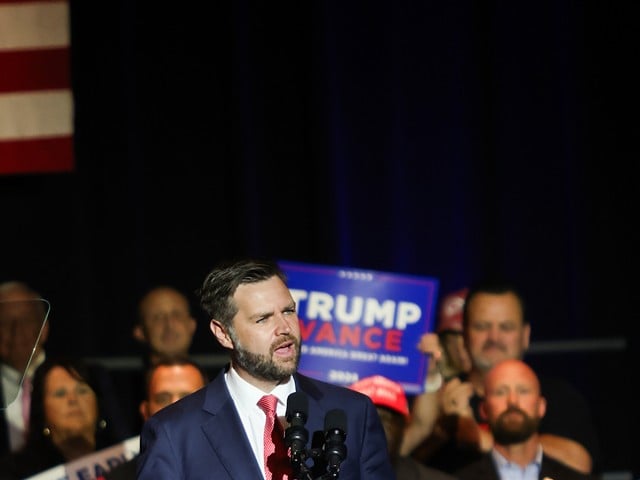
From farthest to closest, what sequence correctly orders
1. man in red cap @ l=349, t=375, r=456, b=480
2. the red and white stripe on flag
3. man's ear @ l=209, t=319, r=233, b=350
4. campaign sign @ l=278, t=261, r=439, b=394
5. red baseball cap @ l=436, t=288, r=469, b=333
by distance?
the red and white stripe on flag → red baseball cap @ l=436, t=288, r=469, b=333 → campaign sign @ l=278, t=261, r=439, b=394 → man in red cap @ l=349, t=375, r=456, b=480 → man's ear @ l=209, t=319, r=233, b=350

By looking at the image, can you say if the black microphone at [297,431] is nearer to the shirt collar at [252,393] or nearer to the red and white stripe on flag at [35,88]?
the shirt collar at [252,393]

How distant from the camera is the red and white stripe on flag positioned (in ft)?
17.4

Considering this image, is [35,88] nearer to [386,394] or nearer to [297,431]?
[386,394]

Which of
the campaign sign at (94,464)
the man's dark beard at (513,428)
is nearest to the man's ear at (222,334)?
the campaign sign at (94,464)

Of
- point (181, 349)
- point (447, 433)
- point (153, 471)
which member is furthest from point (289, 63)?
point (153, 471)

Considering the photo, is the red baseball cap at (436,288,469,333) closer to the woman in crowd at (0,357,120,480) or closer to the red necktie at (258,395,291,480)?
the woman in crowd at (0,357,120,480)

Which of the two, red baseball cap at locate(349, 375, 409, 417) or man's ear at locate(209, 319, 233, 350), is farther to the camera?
red baseball cap at locate(349, 375, 409, 417)

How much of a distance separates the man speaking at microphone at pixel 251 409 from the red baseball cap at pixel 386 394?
148 cm

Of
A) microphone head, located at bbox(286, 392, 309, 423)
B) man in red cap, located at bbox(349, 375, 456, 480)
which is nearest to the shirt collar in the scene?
microphone head, located at bbox(286, 392, 309, 423)

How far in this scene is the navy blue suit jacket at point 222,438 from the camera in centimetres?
254

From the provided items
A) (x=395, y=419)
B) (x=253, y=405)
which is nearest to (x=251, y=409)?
(x=253, y=405)

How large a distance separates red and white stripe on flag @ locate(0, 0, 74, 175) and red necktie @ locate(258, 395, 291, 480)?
9.50ft

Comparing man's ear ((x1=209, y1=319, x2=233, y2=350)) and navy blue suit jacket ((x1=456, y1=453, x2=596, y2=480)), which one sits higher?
man's ear ((x1=209, y1=319, x2=233, y2=350))

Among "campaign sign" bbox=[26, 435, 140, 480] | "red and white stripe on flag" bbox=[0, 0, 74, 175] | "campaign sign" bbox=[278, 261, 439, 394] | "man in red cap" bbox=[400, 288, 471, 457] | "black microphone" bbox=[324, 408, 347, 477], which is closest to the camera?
"black microphone" bbox=[324, 408, 347, 477]
